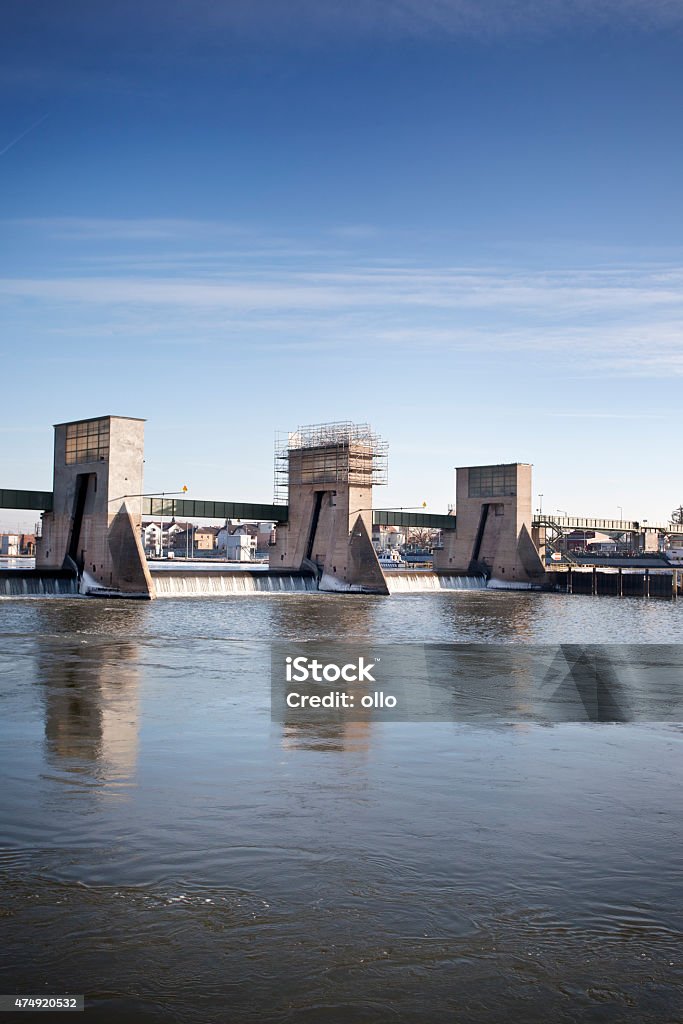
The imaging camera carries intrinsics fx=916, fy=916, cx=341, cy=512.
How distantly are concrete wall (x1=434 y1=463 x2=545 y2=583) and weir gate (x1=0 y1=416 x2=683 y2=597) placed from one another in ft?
0.39

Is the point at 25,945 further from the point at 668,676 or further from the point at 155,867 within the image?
the point at 668,676

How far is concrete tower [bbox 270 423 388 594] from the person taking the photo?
8094cm

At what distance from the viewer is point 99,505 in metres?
66.0

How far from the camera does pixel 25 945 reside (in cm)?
811

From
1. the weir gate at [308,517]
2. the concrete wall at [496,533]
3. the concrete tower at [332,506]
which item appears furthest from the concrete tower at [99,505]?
the concrete wall at [496,533]

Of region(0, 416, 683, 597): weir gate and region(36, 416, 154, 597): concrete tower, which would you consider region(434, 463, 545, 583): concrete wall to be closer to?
region(0, 416, 683, 597): weir gate

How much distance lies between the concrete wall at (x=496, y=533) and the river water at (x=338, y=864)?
74.9 metres

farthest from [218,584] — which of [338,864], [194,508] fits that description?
[338,864]

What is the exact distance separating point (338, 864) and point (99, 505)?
58479 mm

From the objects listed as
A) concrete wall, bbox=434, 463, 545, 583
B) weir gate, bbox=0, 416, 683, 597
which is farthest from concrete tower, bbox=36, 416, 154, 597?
concrete wall, bbox=434, 463, 545, 583

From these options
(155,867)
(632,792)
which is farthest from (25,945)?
(632,792)

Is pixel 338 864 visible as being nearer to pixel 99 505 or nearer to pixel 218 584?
pixel 99 505

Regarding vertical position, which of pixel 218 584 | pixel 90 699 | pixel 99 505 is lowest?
pixel 90 699

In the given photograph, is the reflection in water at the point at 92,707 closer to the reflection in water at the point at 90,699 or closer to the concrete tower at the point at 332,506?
the reflection in water at the point at 90,699
